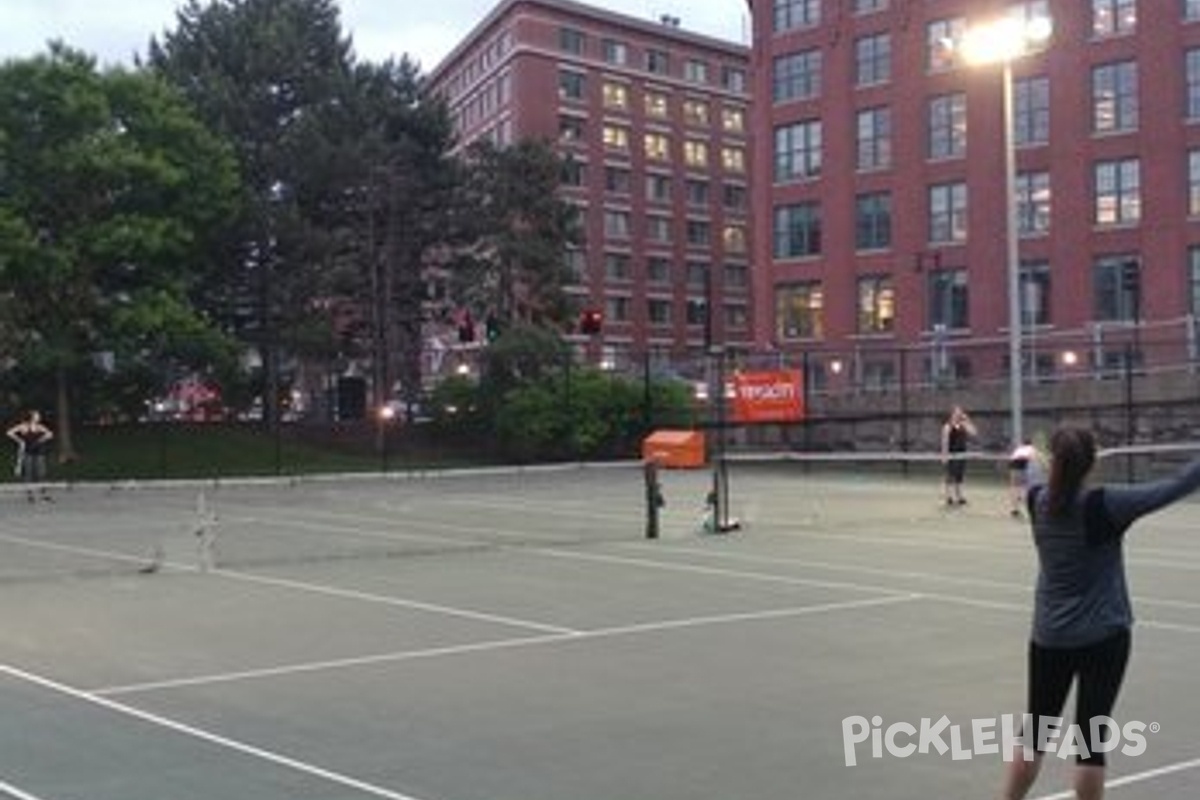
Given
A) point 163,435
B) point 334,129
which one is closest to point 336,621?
point 163,435

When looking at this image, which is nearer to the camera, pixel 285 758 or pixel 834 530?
pixel 285 758

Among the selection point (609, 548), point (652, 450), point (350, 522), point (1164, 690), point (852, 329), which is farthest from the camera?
point (852, 329)

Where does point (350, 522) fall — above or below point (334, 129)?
below

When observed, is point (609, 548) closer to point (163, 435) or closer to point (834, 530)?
point (834, 530)

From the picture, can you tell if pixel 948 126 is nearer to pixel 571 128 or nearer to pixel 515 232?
pixel 515 232

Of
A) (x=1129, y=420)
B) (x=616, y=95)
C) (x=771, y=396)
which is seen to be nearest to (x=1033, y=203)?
(x=1129, y=420)

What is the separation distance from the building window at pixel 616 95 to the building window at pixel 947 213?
4818 cm

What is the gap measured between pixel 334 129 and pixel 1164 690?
2211 inches

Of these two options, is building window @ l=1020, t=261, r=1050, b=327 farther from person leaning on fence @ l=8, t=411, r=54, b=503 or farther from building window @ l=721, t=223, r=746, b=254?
building window @ l=721, t=223, r=746, b=254

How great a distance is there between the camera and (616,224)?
400 feet

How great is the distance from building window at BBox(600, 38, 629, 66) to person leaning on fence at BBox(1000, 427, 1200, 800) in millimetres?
117267

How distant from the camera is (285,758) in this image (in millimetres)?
9289

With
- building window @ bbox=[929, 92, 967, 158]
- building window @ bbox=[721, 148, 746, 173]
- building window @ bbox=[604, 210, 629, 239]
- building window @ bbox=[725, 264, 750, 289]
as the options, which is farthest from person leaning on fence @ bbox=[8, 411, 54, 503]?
building window @ bbox=[721, 148, 746, 173]

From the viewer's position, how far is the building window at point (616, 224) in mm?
121188
